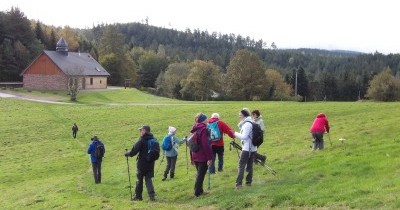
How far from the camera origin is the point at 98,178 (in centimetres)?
2242

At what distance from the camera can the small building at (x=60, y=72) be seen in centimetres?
8794

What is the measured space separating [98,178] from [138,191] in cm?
596

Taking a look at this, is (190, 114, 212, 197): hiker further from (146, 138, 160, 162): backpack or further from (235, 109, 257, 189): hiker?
(146, 138, 160, 162): backpack

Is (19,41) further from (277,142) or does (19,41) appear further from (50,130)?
(277,142)

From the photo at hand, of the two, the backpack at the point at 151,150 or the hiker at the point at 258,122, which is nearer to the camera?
the backpack at the point at 151,150

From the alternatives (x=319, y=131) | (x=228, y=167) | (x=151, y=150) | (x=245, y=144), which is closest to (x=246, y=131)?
(x=245, y=144)

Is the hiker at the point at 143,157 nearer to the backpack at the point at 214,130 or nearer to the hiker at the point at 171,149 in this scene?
the backpack at the point at 214,130

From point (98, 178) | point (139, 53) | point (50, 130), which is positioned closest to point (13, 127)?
point (50, 130)

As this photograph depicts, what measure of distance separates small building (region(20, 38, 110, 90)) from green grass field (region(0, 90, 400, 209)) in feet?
122

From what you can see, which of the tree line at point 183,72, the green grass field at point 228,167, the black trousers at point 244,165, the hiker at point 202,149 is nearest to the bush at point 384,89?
the tree line at point 183,72

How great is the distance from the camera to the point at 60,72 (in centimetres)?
8794

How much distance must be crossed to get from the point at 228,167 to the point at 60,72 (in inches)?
2854

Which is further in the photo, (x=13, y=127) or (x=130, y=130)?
(x=13, y=127)

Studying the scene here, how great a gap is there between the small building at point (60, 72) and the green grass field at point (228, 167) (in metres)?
37.1
